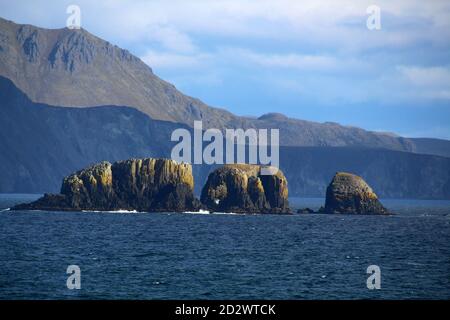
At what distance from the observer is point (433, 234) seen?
145625 millimetres

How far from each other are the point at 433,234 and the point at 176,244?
49.3 metres

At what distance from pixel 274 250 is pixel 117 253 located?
2045cm

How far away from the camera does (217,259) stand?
98688mm

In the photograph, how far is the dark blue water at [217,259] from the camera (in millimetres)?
75062

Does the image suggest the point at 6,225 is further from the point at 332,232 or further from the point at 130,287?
the point at 130,287

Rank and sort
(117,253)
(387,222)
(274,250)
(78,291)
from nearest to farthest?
1. (78,291)
2. (117,253)
3. (274,250)
4. (387,222)

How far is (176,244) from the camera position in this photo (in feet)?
382

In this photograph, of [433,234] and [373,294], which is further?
[433,234]

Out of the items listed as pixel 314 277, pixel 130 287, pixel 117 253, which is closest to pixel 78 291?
pixel 130 287

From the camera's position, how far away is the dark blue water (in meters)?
75.1
